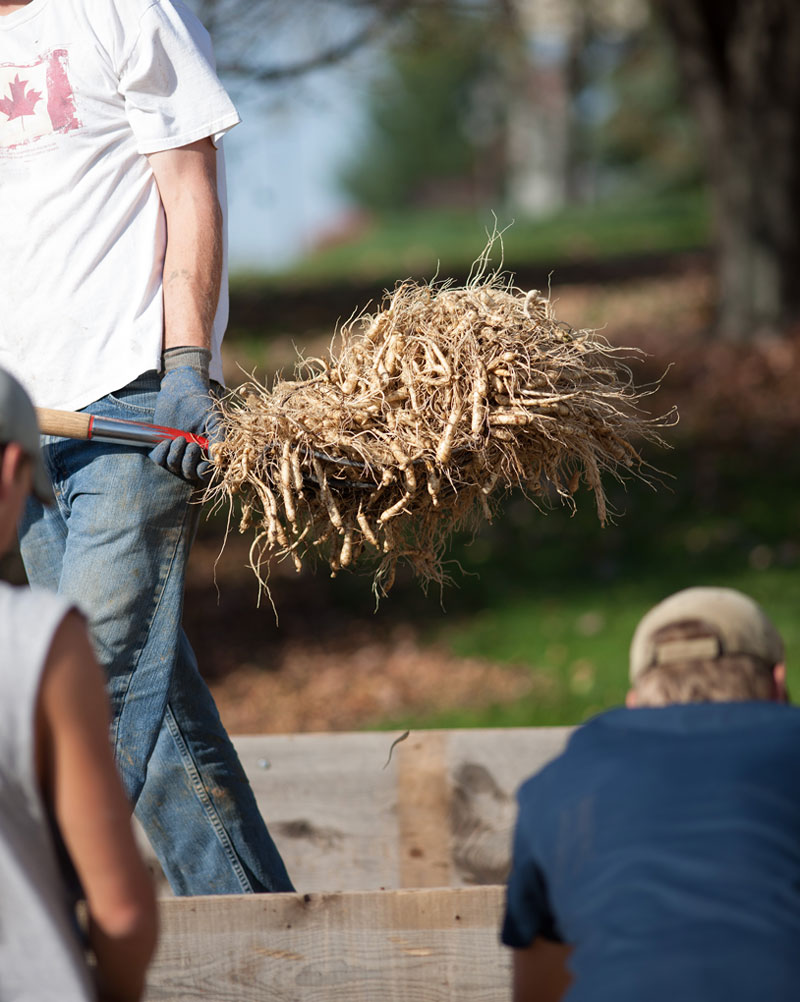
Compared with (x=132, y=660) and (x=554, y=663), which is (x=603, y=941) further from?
(x=554, y=663)

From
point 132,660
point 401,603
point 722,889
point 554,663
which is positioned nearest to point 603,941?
point 722,889

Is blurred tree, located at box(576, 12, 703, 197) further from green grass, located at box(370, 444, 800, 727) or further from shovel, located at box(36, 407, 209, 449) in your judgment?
shovel, located at box(36, 407, 209, 449)

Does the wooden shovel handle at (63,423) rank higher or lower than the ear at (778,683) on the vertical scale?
higher

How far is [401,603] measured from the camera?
26.3 feet

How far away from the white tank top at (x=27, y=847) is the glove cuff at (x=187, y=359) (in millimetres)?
1242

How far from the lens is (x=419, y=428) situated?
8.96 ft

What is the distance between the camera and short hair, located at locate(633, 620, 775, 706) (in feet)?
5.83

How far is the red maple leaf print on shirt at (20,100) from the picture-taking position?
272cm

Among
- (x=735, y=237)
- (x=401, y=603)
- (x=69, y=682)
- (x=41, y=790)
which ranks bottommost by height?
(x=401, y=603)

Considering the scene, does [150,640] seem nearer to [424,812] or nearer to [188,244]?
[188,244]

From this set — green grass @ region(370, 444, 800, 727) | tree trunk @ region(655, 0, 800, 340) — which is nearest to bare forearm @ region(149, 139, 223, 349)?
green grass @ region(370, 444, 800, 727)

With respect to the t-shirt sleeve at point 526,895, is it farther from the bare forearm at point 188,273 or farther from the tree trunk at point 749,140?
the tree trunk at point 749,140

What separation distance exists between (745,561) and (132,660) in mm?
5725

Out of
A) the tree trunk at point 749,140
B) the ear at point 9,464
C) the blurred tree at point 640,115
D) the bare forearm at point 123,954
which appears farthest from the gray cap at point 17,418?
the blurred tree at point 640,115
